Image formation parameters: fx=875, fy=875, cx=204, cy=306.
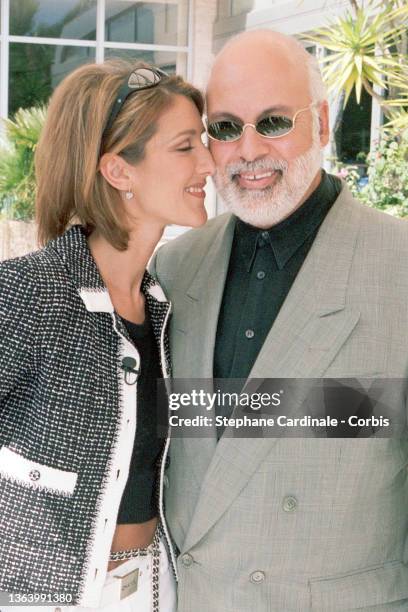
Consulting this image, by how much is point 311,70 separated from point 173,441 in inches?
41.4

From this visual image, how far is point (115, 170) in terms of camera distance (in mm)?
2197

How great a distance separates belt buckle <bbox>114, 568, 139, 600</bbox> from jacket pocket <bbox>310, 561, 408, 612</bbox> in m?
0.41

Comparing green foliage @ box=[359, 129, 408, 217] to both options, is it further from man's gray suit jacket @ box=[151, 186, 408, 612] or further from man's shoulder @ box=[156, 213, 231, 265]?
man's gray suit jacket @ box=[151, 186, 408, 612]

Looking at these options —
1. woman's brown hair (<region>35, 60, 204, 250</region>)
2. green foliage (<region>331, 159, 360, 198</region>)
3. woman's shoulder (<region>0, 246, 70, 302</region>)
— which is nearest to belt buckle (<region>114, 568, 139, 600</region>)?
woman's shoulder (<region>0, 246, 70, 302</region>)

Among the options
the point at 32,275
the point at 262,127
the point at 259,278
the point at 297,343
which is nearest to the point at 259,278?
the point at 259,278

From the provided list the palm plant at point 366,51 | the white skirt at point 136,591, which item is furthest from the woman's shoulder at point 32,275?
the palm plant at point 366,51

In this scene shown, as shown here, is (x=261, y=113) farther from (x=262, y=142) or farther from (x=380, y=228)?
(x=380, y=228)

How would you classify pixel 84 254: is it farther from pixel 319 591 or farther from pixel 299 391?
pixel 319 591

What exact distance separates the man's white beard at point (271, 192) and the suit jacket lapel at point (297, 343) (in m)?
0.18

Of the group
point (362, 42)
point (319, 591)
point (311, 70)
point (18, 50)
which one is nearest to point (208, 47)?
point (18, 50)

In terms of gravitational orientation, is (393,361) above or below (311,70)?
below

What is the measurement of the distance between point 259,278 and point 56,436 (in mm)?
678

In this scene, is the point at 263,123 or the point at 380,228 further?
the point at 263,123

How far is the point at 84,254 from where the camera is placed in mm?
2090
